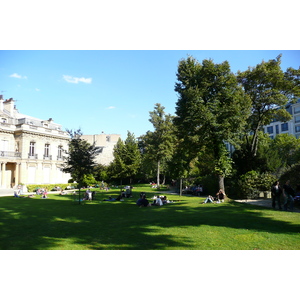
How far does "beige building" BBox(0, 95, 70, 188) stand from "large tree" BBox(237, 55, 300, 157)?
31896mm

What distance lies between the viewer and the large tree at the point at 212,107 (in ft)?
55.7

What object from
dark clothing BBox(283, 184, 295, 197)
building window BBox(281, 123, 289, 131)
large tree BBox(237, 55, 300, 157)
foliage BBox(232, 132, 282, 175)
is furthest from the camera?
building window BBox(281, 123, 289, 131)

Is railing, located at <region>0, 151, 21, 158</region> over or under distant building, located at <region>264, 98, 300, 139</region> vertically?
under

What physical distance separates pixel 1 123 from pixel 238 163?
1331 inches

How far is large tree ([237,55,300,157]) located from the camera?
20000mm

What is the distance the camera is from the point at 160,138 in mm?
39469

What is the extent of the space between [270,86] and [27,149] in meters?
34.3

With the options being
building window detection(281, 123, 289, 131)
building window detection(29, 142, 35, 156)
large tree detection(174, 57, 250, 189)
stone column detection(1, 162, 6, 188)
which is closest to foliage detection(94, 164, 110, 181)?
building window detection(29, 142, 35, 156)

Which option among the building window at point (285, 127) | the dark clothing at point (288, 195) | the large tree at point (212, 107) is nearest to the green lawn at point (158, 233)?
the dark clothing at point (288, 195)

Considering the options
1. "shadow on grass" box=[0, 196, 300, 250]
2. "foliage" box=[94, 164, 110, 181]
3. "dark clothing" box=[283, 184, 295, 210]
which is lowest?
"shadow on grass" box=[0, 196, 300, 250]

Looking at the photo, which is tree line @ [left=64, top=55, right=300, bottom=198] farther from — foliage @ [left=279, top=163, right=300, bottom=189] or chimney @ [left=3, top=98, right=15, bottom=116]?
chimney @ [left=3, top=98, right=15, bottom=116]

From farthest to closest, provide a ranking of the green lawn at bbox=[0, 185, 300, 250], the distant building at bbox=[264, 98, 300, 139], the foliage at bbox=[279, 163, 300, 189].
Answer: the distant building at bbox=[264, 98, 300, 139] → the foliage at bbox=[279, 163, 300, 189] → the green lawn at bbox=[0, 185, 300, 250]

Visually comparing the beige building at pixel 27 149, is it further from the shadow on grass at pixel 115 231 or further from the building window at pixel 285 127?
the building window at pixel 285 127

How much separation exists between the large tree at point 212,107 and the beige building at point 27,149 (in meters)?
28.6
